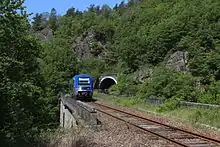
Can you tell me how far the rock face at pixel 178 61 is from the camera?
166 feet

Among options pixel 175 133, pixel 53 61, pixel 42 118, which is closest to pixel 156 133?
pixel 175 133

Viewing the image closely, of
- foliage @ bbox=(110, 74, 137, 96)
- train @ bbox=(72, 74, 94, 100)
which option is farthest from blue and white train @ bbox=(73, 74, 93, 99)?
foliage @ bbox=(110, 74, 137, 96)

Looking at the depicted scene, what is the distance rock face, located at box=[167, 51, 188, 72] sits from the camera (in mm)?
50469

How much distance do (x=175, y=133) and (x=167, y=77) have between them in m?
20.0

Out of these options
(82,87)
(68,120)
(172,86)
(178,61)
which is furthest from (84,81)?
(178,61)

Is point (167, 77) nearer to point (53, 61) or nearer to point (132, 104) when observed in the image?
point (132, 104)

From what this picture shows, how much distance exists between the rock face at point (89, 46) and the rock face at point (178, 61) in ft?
189

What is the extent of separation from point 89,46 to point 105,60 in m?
9.73

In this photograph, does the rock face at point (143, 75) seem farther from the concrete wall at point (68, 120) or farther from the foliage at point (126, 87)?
the concrete wall at point (68, 120)

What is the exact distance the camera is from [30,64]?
19.9m

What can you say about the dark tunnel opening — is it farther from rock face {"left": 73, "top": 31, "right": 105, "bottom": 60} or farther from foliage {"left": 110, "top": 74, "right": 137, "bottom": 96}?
foliage {"left": 110, "top": 74, "right": 137, "bottom": 96}

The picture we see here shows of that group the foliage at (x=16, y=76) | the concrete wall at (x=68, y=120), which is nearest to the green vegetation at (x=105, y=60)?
the foliage at (x=16, y=76)

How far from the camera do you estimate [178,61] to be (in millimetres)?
52281

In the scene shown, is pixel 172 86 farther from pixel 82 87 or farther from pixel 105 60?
pixel 105 60
